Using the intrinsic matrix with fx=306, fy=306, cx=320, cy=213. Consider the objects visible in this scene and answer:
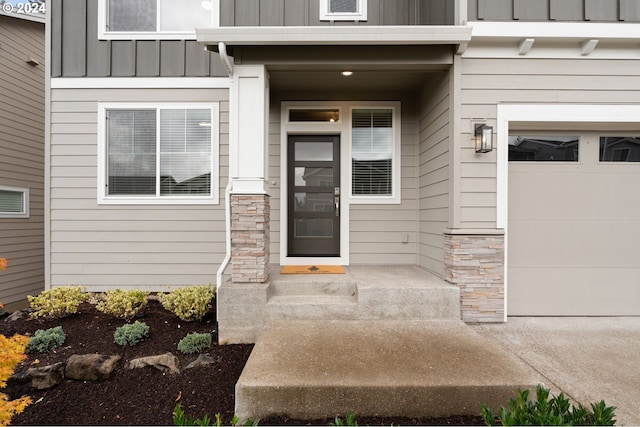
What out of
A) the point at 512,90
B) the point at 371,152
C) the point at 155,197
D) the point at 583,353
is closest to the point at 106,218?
the point at 155,197

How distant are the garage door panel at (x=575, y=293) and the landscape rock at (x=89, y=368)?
4034 mm

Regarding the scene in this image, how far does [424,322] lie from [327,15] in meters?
3.95

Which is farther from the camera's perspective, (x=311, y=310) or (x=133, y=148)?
(x=133, y=148)

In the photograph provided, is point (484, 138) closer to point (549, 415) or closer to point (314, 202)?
point (314, 202)

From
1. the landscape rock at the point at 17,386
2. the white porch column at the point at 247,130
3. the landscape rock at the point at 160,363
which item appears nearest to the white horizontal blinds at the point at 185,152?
the white porch column at the point at 247,130

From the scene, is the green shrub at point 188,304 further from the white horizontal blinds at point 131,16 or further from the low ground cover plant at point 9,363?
the white horizontal blinds at point 131,16

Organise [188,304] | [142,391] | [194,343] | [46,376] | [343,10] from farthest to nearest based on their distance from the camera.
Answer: [343,10] < [188,304] < [194,343] < [46,376] < [142,391]

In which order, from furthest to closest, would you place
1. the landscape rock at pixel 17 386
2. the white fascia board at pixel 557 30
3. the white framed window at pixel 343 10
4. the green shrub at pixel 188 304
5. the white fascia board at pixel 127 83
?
1. the white fascia board at pixel 127 83
2. the white framed window at pixel 343 10
3. the green shrub at pixel 188 304
4. the white fascia board at pixel 557 30
5. the landscape rock at pixel 17 386

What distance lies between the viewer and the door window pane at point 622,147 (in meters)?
3.46

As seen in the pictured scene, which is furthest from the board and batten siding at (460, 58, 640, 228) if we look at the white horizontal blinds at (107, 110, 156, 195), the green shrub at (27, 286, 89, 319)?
the green shrub at (27, 286, 89, 319)

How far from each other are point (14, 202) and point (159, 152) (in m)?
3.88

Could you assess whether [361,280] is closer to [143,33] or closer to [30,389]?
[30,389]

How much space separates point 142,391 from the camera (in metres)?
2.47

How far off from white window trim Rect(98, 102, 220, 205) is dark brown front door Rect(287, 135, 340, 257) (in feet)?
3.31
